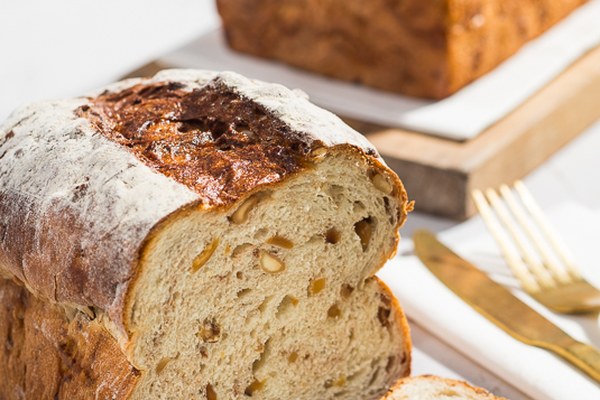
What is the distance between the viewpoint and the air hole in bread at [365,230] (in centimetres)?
276

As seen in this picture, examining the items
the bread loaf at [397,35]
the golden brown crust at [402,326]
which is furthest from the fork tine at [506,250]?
the bread loaf at [397,35]

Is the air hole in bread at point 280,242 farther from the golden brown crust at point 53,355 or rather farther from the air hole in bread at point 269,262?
the golden brown crust at point 53,355

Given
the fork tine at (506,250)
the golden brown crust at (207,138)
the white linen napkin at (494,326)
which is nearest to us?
the golden brown crust at (207,138)

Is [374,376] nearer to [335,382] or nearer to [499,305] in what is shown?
[335,382]

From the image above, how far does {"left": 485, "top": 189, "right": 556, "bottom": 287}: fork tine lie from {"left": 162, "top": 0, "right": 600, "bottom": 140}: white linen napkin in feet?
1.10

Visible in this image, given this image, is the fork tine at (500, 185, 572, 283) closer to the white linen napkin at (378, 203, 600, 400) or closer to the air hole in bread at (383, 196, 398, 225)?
the white linen napkin at (378, 203, 600, 400)

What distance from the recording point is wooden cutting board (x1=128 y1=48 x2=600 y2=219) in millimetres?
3730

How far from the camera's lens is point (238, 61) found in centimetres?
464

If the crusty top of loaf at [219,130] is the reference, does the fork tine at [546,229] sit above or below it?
below

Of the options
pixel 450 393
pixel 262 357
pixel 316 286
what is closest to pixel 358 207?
pixel 316 286

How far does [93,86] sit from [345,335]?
2494mm

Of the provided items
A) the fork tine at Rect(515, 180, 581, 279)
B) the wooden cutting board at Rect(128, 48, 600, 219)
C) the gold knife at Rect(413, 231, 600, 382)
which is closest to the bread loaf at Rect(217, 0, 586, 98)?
the wooden cutting board at Rect(128, 48, 600, 219)

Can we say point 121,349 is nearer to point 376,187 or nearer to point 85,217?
point 85,217

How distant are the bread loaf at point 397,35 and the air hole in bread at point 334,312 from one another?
1.56 meters
